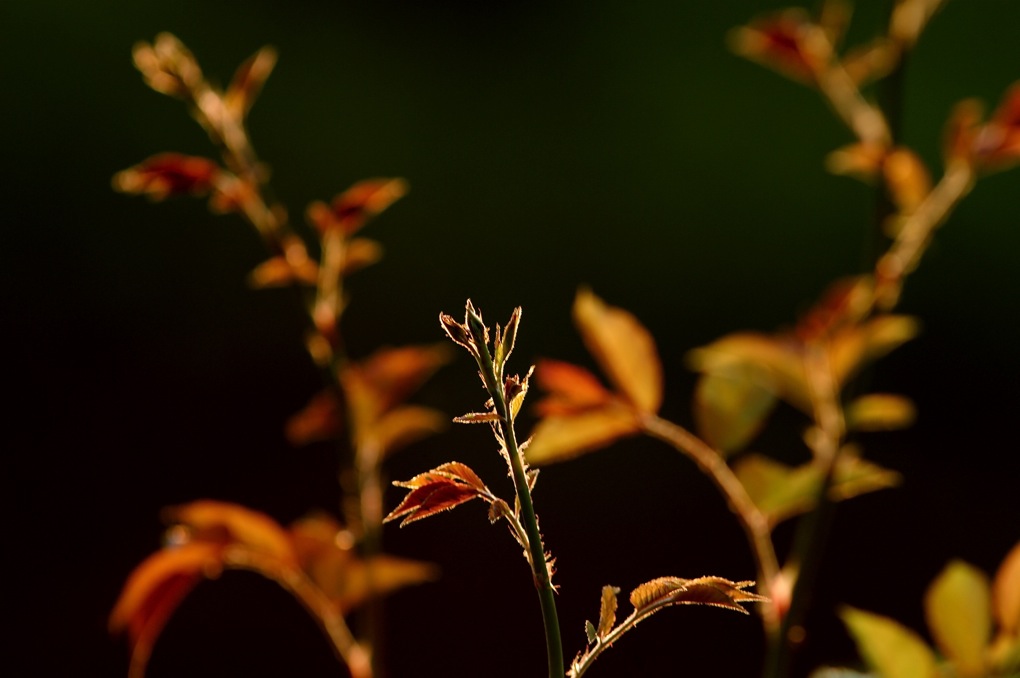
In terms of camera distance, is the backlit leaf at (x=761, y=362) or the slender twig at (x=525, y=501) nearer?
the slender twig at (x=525, y=501)

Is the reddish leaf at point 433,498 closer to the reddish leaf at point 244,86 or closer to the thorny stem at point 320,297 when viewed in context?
the thorny stem at point 320,297

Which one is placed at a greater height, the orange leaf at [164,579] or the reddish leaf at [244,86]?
the reddish leaf at [244,86]

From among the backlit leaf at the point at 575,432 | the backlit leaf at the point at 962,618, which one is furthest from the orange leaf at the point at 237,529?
the backlit leaf at the point at 962,618

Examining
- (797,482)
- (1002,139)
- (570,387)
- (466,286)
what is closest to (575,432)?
(570,387)

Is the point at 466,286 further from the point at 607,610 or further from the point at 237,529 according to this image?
the point at 607,610

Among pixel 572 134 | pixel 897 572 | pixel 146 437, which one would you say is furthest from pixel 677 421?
pixel 146 437

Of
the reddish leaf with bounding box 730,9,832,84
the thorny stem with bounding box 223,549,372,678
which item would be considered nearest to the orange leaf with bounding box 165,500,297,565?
the thorny stem with bounding box 223,549,372,678

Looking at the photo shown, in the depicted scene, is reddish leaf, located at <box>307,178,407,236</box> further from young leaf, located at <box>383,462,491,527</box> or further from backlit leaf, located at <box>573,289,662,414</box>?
young leaf, located at <box>383,462,491,527</box>

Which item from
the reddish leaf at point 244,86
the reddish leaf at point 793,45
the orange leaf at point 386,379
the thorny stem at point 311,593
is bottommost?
the thorny stem at point 311,593
